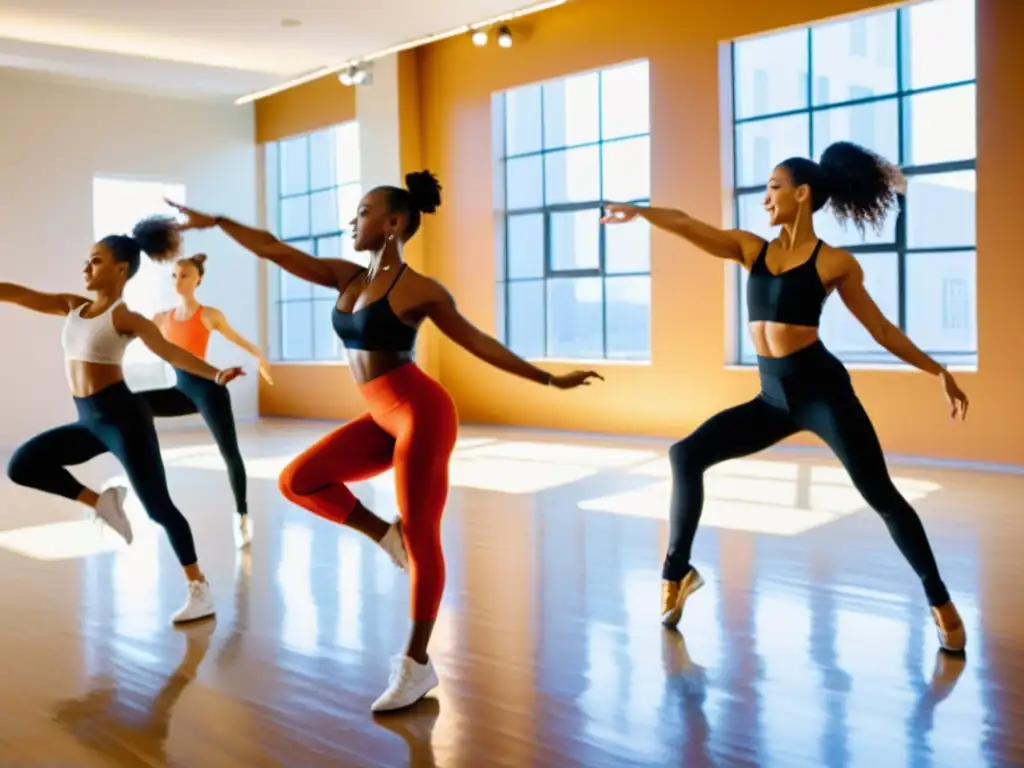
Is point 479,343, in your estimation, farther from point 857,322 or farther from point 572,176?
point 572,176

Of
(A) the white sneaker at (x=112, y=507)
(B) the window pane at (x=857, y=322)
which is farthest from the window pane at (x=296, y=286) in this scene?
(A) the white sneaker at (x=112, y=507)

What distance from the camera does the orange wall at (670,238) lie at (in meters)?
6.36

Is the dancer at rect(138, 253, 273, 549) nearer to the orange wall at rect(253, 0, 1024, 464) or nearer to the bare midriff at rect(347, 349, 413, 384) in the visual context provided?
the bare midriff at rect(347, 349, 413, 384)

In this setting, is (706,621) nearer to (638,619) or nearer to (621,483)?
(638,619)

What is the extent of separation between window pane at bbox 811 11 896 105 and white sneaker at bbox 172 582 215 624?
5409 mm

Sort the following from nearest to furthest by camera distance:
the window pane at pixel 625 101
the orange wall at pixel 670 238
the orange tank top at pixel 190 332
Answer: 1. the orange tank top at pixel 190 332
2. the orange wall at pixel 670 238
3. the window pane at pixel 625 101

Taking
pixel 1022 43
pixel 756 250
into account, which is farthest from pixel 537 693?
pixel 1022 43

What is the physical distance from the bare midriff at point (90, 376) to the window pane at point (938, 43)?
5361mm

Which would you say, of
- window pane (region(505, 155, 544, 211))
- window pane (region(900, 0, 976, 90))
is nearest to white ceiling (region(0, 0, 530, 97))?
window pane (region(505, 155, 544, 211))

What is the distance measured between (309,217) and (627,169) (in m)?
3.67

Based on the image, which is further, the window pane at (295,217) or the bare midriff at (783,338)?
the window pane at (295,217)

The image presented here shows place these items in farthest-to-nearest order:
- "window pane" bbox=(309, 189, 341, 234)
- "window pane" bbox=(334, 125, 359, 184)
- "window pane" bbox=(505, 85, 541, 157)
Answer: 1. "window pane" bbox=(309, 189, 341, 234)
2. "window pane" bbox=(334, 125, 359, 184)
3. "window pane" bbox=(505, 85, 541, 157)

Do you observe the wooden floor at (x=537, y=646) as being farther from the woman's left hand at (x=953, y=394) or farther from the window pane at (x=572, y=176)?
the window pane at (x=572, y=176)

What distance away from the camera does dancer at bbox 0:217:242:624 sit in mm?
3287
